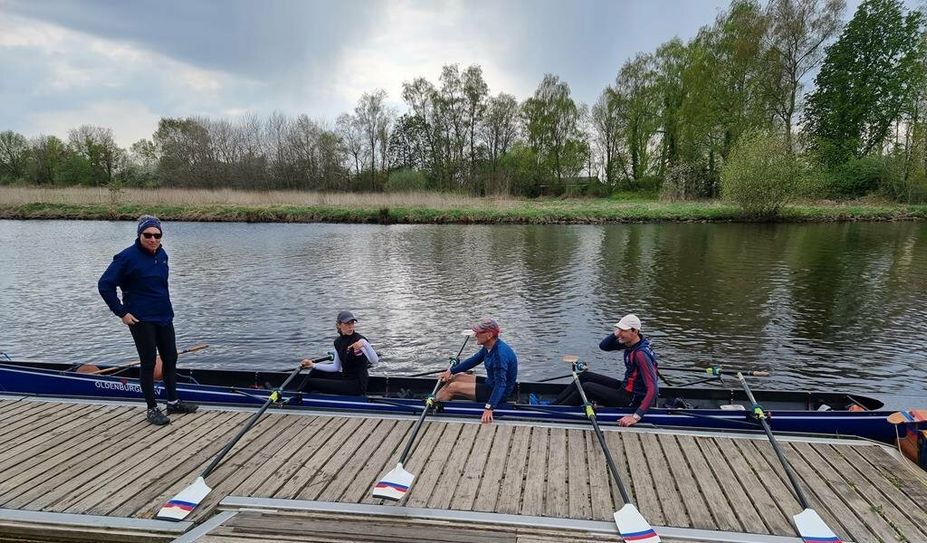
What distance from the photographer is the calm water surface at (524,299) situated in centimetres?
1245

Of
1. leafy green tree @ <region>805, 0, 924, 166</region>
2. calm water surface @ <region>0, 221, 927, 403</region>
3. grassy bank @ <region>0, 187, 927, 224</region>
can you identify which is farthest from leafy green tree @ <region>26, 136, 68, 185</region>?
leafy green tree @ <region>805, 0, 924, 166</region>

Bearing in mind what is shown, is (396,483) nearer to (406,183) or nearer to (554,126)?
(406,183)

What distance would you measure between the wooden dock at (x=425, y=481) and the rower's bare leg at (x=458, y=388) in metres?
1.05

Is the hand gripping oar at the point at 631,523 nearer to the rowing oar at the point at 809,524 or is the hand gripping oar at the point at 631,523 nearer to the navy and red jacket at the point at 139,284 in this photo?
the rowing oar at the point at 809,524

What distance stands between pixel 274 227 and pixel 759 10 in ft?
162

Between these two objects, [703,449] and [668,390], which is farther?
[668,390]

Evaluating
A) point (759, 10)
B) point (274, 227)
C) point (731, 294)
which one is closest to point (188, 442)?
point (731, 294)

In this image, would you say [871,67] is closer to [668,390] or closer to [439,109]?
[439,109]

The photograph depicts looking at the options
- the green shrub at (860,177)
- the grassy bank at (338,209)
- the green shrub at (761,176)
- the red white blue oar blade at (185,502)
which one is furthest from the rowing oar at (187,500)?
the green shrub at (860,177)

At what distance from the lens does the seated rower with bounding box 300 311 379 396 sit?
25.2ft

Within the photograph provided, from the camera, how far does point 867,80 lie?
47.2 meters

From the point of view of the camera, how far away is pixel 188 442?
20.9ft

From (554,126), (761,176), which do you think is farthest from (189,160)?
(761,176)

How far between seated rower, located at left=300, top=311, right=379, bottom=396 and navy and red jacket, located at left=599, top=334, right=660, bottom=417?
3842 mm
